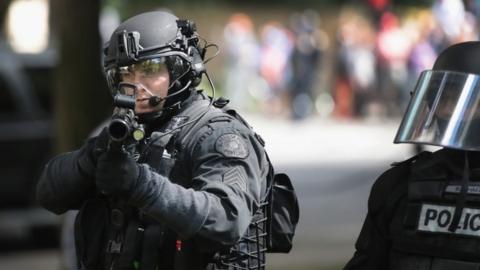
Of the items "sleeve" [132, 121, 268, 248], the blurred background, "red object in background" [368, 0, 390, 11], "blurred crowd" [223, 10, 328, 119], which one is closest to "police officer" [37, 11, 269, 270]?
"sleeve" [132, 121, 268, 248]

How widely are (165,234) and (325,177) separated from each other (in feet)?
39.4

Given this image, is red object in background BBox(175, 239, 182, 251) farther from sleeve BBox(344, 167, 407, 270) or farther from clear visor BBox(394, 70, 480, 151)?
clear visor BBox(394, 70, 480, 151)

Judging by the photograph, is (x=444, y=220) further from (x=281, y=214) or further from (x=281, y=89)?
(x=281, y=89)

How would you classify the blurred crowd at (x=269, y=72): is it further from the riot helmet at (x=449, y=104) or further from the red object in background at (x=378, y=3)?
the riot helmet at (x=449, y=104)

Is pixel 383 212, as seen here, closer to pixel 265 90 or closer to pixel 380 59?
pixel 380 59

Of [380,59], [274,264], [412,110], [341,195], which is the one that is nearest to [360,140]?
[380,59]

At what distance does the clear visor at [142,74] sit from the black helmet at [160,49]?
0.04ft

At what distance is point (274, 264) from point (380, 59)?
13.9 metres

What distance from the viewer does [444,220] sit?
356cm

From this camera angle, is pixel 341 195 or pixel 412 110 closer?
A: pixel 412 110

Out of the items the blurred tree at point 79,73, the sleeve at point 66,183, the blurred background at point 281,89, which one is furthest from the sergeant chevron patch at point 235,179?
the blurred tree at point 79,73

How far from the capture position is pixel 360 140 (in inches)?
763

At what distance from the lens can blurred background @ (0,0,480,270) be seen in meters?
7.98

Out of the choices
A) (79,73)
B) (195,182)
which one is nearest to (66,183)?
(195,182)
